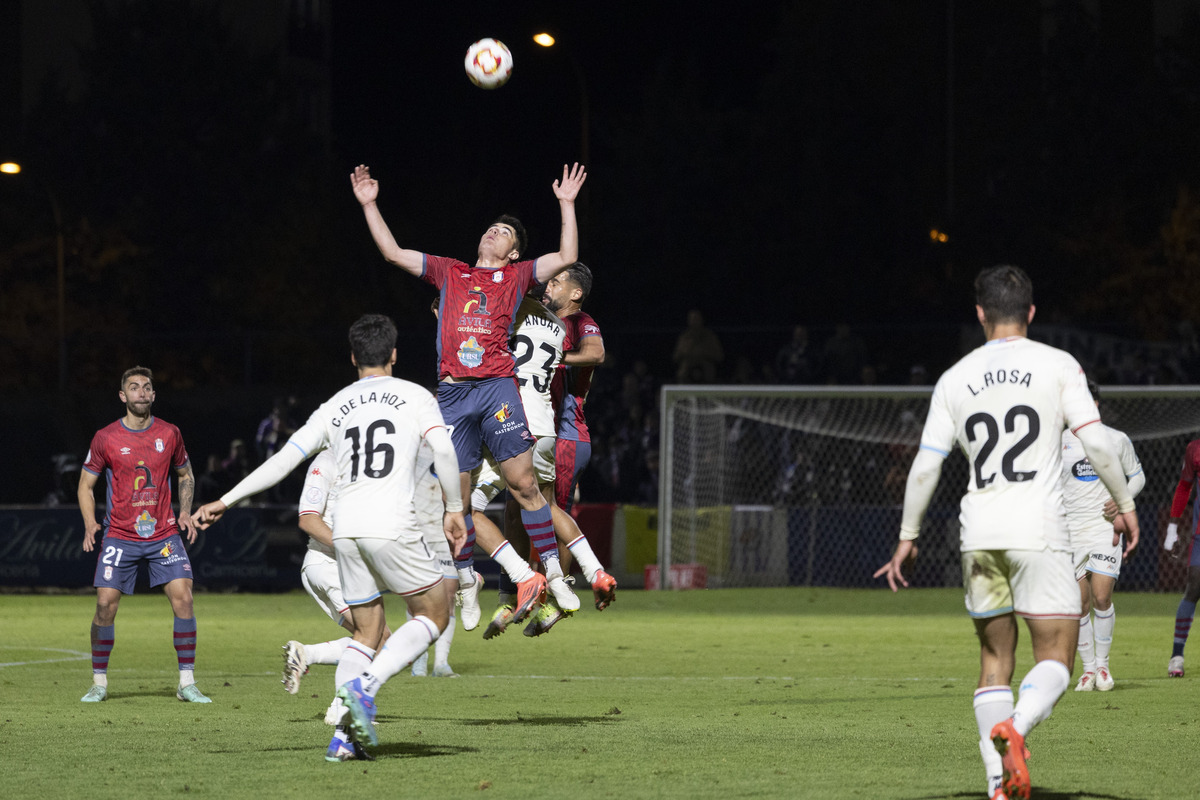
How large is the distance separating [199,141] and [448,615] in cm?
3754

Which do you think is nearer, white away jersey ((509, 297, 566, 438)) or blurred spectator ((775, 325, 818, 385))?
white away jersey ((509, 297, 566, 438))

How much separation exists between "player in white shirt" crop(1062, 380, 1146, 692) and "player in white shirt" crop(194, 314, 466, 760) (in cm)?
577

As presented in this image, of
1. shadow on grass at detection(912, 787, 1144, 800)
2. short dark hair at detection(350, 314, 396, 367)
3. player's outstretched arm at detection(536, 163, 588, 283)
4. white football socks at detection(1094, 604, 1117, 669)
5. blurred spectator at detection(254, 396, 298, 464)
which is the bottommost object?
shadow on grass at detection(912, 787, 1144, 800)

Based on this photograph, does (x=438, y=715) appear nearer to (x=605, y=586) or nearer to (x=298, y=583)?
(x=605, y=586)

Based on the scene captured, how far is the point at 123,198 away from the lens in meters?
43.2

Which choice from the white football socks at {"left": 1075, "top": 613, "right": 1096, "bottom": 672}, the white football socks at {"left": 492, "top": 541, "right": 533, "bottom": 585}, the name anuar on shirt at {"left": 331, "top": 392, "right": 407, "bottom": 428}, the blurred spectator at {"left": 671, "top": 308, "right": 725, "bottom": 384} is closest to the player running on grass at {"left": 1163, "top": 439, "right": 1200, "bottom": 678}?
the white football socks at {"left": 1075, "top": 613, "right": 1096, "bottom": 672}

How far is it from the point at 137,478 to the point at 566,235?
4.20m

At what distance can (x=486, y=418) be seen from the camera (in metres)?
10.4

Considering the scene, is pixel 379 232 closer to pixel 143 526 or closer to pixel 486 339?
pixel 486 339

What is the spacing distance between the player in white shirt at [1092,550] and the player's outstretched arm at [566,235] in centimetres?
437

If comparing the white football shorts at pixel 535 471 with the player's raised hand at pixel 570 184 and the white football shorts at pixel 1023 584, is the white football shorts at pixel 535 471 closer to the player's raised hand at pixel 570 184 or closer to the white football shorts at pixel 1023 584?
the player's raised hand at pixel 570 184

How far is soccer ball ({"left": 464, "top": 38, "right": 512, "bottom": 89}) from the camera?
1165 centimetres

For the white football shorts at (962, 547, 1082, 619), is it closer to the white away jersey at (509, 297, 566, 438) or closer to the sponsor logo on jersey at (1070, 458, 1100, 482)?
the white away jersey at (509, 297, 566, 438)

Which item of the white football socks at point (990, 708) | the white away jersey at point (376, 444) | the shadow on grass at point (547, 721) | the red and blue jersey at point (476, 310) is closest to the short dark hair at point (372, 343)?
the white away jersey at point (376, 444)
